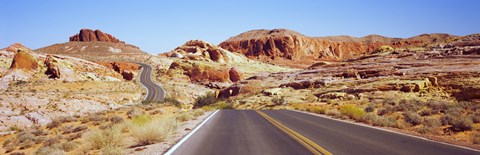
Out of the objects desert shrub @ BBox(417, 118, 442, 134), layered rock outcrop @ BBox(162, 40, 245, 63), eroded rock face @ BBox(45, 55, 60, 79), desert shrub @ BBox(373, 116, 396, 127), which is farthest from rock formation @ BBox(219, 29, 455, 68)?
desert shrub @ BBox(417, 118, 442, 134)

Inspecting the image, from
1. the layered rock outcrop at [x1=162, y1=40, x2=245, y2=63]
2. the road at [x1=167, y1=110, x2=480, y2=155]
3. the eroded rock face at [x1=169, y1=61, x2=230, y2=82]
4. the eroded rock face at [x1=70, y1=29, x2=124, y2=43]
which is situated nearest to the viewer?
the road at [x1=167, y1=110, x2=480, y2=155]

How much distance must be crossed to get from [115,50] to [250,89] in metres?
110

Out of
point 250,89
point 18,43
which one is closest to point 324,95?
point 250,89

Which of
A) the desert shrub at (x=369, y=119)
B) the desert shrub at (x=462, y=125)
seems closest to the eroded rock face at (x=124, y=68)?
the desert shrub at (x=369, y=119)

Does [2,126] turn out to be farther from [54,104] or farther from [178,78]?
[178,78]

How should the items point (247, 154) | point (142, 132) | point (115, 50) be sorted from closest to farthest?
point (247, 154)
point (142, 132)
point (115, 50)

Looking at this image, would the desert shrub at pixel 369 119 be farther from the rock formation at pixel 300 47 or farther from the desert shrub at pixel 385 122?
the rock formation at pixel 300 47

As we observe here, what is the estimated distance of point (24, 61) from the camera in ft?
219

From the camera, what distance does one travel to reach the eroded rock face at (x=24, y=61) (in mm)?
66000

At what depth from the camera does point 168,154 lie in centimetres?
772

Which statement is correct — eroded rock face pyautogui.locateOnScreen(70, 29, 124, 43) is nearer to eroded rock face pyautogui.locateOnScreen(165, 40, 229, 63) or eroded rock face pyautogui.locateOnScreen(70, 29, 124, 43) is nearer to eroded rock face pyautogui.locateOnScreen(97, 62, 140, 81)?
eroded rock face pyautogui.locateOnScreen(165, 40, 229, 63)

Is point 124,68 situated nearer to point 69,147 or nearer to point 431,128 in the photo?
point 69,147

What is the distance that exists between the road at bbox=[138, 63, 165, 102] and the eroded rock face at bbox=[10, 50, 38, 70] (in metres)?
23.2

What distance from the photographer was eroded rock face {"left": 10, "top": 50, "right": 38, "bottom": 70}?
66000mm
